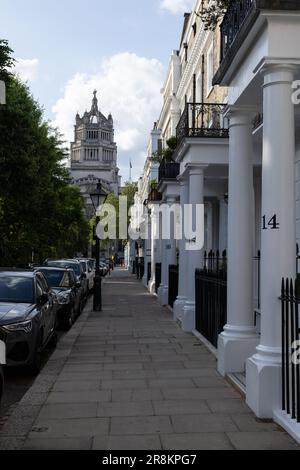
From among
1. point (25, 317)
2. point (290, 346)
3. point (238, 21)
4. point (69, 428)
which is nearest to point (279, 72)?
point (238, 21)

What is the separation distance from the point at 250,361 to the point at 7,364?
3.90 meters

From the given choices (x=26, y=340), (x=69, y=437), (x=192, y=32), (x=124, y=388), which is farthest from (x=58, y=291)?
(x=192, y=32)

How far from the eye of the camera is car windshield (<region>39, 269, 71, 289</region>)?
53.7 feet

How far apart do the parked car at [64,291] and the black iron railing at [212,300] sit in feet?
11.8

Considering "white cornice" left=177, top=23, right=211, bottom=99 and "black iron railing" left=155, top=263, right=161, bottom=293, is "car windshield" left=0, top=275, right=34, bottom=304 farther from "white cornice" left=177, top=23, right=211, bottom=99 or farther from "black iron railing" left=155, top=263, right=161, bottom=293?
"black iron railing" left=155, top=263, right=161, bottom=293

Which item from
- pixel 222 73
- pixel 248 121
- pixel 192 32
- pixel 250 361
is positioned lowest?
pixel 250 361

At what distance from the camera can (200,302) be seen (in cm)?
1280

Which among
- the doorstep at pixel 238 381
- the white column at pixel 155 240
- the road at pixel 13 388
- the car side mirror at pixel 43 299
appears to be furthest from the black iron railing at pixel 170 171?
the doorstep at pixel 238 381

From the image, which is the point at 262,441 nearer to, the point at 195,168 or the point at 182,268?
the point at 195,168

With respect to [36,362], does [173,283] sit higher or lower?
higher

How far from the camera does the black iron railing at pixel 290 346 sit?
5.80 m

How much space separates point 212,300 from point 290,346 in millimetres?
5370

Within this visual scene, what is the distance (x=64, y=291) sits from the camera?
15570 mm

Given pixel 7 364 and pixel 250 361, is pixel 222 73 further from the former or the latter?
pixel 7 364
